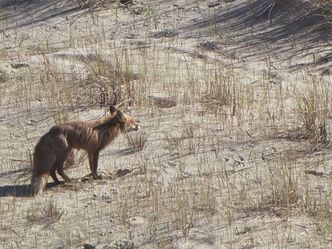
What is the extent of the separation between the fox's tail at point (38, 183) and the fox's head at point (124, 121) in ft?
3.07

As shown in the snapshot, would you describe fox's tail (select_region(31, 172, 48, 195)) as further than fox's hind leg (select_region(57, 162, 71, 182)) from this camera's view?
No

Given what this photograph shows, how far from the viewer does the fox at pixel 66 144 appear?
318 inches

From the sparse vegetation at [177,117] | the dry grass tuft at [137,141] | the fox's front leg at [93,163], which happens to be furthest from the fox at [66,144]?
the dry grass tuft at [137,141]

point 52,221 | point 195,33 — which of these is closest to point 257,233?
point 52,221

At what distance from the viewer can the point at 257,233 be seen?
7254 mm

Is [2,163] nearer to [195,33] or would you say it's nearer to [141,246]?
[141,246]

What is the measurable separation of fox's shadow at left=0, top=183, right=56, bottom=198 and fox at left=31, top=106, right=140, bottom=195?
0.07 m

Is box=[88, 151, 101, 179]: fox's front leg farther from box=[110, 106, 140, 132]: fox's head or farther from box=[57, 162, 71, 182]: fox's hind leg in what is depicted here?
box=[110, 106, 140, 132]: fox's head

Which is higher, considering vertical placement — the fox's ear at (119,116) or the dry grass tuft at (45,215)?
the fox's ear at (119,116)

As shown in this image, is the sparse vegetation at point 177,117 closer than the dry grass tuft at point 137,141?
Yes

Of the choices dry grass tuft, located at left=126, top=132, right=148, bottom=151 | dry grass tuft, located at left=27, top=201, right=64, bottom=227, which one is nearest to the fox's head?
dry grass tuft, located at left=126, top=132, right=148, bottom=151

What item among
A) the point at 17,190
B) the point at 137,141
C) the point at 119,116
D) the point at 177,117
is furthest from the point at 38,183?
the point at 177,117

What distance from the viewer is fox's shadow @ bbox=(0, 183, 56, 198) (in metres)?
8.09

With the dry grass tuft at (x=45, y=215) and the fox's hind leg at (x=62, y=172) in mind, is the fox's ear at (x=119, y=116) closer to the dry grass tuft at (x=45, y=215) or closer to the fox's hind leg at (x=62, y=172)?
the fox's hind leg at (x=62, y=172)
